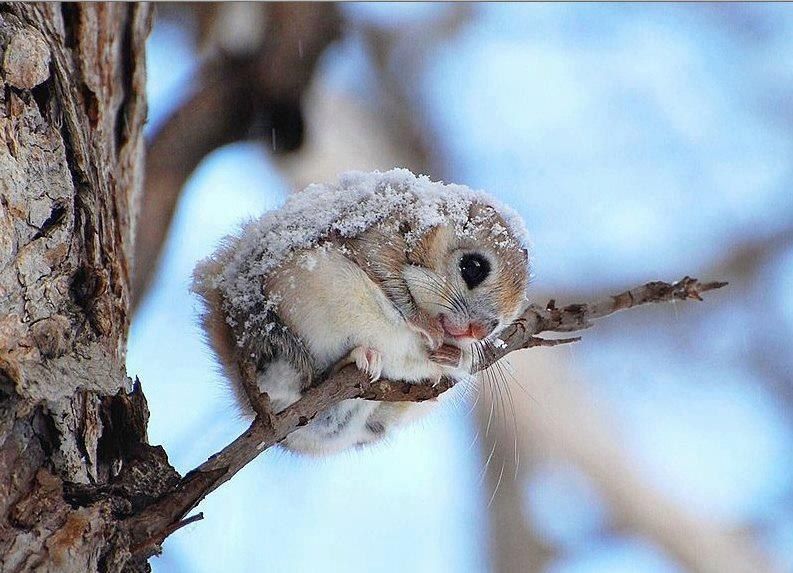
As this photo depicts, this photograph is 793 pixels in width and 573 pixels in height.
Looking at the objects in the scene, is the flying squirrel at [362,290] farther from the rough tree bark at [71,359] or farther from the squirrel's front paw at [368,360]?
the rough tree bark at [71,359]

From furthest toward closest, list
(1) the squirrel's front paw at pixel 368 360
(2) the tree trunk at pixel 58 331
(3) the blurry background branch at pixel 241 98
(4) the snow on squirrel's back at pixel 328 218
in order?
(3) the blurry background branch at pixel 241 98 → (4) the snow on squirrel's back at pixel 328 218 → (1) the squirrel's front paw at pixel 368 360 → (2) the tree trunk at pixel 58 331

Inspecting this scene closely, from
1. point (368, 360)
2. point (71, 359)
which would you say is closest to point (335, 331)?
point (368, 360)

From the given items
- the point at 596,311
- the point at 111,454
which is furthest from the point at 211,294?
the point at 596,311

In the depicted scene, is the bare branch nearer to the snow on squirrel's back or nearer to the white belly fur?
the white belly fur

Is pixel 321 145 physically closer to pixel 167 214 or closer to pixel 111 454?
pixel 167 214

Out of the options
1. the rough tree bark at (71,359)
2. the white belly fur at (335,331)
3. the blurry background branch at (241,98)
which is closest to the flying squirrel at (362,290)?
the white belly fur at (335,331)

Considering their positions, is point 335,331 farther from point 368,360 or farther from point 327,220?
point 327,220
